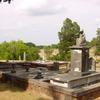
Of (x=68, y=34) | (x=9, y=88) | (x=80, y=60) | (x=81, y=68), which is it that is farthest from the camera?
(x=68, y=34)

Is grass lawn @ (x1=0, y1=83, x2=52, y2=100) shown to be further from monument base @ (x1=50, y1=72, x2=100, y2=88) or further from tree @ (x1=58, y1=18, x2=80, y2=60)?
tree @ (x1=58, y1=18, x2=80, y2=60)

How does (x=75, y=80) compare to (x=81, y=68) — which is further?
(x=81, y=68)

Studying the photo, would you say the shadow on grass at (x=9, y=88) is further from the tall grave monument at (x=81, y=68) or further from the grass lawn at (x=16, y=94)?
the tall grave monument at (x=81, y=68)

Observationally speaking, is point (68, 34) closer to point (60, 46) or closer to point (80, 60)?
point (60, 46)

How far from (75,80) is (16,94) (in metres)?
3.43

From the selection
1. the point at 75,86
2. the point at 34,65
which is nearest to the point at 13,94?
the point at 75,86

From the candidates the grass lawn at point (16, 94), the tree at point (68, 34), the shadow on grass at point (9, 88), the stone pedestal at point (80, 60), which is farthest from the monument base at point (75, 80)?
the tree at point (68, 34)

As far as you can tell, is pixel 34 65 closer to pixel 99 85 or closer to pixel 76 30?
pixel 99 85

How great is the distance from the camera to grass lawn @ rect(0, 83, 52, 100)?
13.3 meters

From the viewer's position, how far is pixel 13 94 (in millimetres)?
13914

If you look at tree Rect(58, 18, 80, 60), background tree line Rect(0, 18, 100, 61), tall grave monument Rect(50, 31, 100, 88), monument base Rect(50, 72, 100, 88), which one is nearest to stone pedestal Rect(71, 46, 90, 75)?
tall grave monument Rect(50, 31, 100, 88)

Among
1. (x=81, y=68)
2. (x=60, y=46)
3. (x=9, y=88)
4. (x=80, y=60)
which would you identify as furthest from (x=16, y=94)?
(x=60, y=46)

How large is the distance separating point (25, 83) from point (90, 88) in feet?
14.3

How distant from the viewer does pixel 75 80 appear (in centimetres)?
1434
